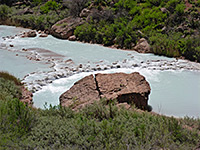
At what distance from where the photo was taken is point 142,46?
41.8ft

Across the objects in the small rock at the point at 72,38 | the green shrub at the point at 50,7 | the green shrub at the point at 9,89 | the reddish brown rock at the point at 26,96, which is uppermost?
the green shrub at the point at 50,7

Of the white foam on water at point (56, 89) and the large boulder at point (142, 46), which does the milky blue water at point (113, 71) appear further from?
the large boulder at point (142, 46)

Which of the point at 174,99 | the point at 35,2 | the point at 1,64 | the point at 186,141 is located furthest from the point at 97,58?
the point at 35,2

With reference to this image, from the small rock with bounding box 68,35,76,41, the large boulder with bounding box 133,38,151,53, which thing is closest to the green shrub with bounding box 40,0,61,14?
the small rock with bounding box 68,35,76,41

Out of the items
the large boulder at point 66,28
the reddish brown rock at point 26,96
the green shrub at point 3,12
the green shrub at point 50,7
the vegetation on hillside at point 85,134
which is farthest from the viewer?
the green shrub at point 3,12

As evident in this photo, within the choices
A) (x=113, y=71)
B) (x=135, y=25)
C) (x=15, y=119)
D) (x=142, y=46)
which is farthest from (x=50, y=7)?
(x=15, y=119)

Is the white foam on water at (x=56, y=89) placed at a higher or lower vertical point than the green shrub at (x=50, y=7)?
lower

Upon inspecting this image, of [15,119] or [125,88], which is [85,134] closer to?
[15,119]

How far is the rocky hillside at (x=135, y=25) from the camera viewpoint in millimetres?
12141

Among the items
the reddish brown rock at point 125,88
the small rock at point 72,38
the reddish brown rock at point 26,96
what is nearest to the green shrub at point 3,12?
the small rock at point 72,38

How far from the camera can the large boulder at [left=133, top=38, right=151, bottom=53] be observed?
41.0 feet

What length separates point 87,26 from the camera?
15.8 metres

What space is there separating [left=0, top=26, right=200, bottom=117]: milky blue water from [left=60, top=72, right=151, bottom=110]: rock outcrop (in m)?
0.67

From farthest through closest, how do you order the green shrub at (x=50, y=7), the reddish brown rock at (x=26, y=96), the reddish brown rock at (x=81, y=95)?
the green shrub at (x=50, y=7) < the reddish brown rock at (x=26, y=96) < the reddish brown rock at (x=81, y=95)
